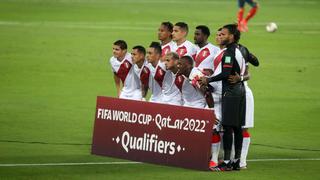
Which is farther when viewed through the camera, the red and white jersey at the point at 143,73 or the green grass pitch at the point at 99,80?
the red and white jersey at the point at 143,73

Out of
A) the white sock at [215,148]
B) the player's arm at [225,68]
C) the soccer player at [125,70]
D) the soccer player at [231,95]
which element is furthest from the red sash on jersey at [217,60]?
the soccer player at [125,70]

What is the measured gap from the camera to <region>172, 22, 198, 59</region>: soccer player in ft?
59.9

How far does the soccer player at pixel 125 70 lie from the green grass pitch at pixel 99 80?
130 cm

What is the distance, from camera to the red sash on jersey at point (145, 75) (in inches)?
733

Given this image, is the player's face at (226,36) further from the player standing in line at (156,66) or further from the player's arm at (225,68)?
the player standing in line at (156,66)

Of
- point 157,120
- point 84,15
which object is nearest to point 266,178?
point 157,120

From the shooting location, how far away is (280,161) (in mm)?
18016

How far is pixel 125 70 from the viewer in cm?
1923

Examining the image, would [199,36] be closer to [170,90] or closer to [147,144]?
[170,90]

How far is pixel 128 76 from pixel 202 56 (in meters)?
2.16

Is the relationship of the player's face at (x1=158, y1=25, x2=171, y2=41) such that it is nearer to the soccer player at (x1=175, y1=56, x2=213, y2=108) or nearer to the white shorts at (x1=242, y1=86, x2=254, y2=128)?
the soccer player at (x1=175, y1=56, x2=213, y2=108)

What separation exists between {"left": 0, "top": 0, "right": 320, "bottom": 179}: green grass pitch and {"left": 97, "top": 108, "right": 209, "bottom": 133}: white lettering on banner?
2.27 feet

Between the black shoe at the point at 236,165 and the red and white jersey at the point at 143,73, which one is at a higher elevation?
the red and white jersey at the point at 143,73

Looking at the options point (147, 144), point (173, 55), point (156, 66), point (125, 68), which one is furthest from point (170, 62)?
point (125, 68)
